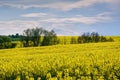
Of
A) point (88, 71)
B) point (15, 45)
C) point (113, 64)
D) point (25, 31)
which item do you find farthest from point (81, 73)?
point (25, 31)

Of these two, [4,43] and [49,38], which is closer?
[4,43]

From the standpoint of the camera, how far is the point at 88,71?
16062mm

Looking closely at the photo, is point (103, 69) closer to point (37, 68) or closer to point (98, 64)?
point (98, 64)

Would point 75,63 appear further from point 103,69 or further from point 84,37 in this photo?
point 84,37

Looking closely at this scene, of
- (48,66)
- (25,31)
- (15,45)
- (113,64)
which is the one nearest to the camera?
(113,64)

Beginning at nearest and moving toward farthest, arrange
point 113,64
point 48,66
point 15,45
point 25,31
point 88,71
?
point 88,71
point 113,64
point 48,66
point 15,45
point 25,31

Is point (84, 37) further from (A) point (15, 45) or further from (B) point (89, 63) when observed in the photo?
(B) point (89, 63)

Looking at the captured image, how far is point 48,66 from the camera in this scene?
19.3 metres

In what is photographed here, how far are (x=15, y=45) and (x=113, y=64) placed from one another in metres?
69.4

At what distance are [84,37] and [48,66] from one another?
2675 inches

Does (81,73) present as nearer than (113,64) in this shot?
Yes

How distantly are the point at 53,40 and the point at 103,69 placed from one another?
71.8 metres

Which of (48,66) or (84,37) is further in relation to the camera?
(84,37)

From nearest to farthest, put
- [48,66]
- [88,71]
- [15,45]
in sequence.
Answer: [88,71]
[48,66]
[15,45]
